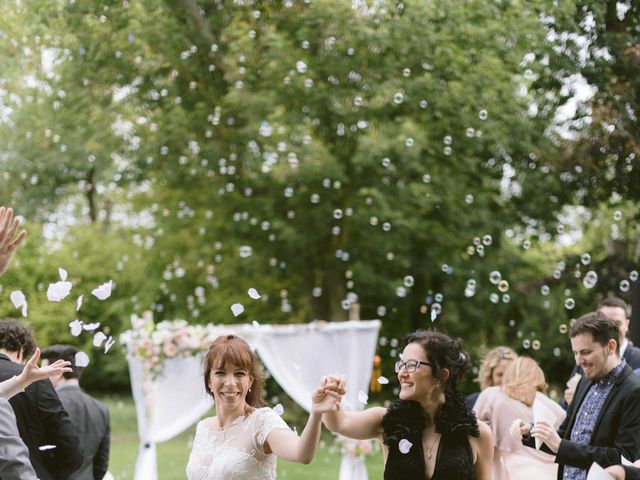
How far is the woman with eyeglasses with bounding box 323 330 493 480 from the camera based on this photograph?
2.94 meters

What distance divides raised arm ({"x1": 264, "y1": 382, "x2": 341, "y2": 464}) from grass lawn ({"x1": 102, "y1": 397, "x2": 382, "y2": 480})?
897 centimetres

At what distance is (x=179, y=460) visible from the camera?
13.4 metres

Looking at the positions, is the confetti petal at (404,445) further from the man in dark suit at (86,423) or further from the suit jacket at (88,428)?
the suit jacket at (88,428)

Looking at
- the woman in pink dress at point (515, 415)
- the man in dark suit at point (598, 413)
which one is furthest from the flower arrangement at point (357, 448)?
the man in dark suit at point (598, 413)

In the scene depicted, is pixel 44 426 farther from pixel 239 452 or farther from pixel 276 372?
pixel 276 372

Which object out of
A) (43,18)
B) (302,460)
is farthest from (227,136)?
(302,460)

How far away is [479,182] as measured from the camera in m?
12.3

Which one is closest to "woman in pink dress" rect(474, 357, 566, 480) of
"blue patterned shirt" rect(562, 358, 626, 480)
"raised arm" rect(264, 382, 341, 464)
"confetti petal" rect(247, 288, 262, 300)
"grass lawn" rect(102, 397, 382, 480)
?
"blue patterned shirt" rect(562, 358, 626, 480)

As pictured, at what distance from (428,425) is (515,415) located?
207 centimetres

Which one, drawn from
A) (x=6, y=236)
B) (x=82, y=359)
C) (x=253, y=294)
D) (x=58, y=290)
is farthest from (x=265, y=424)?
(x=82, y=359)

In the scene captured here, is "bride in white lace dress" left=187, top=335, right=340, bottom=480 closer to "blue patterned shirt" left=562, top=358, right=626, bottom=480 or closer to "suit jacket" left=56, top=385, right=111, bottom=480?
"blue patterned shirt" left=562, top=358, right=626, bottom=480

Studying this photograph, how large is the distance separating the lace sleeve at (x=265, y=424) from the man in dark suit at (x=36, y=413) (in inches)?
51.6

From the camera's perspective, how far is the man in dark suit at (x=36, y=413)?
3945mm

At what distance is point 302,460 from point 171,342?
594 centimetres
